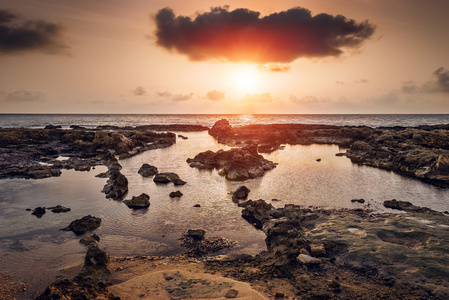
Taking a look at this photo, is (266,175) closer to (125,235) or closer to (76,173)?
(125,235)

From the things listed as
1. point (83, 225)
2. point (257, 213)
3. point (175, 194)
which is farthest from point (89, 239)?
point (257, 213)

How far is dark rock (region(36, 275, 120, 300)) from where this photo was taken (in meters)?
9.46

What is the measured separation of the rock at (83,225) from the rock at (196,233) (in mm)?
8314

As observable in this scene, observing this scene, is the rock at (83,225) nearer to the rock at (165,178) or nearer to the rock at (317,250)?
the rock at (165,178)

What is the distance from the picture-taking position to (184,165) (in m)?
48.0

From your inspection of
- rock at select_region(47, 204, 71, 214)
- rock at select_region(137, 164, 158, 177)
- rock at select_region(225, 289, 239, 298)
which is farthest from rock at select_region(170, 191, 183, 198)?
rock at select_region(225, 289, 239, 298)

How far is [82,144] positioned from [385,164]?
68.8m

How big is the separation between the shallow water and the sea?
0.07 metres

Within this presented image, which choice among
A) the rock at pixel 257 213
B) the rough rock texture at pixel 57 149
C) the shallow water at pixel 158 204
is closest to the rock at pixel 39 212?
the shallow water at pixel 158 204

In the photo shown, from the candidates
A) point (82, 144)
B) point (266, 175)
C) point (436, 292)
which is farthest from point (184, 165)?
point (436, 292)

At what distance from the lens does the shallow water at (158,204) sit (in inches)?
685

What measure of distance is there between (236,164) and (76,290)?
31.3 m

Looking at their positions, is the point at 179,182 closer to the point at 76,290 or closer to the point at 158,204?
the point at 158,204

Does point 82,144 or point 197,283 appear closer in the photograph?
point 197,283
